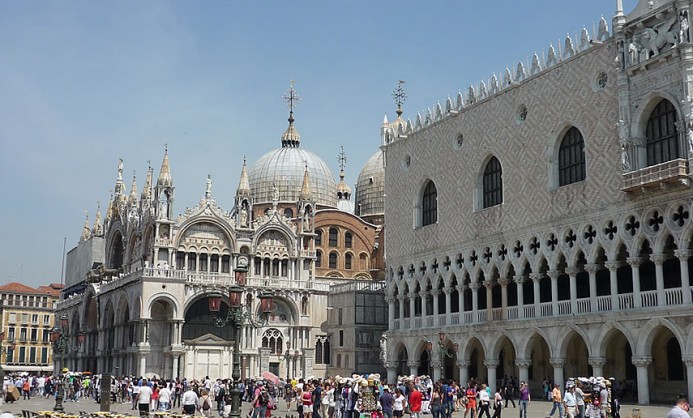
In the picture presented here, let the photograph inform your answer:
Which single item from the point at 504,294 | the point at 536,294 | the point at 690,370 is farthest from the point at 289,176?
the point at 690,370

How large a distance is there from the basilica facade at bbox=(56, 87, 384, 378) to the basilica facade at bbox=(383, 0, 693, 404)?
301 inches

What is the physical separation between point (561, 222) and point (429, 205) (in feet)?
33.6

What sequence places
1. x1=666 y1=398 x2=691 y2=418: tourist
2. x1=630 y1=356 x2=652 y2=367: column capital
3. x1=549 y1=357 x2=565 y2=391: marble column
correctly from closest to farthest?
1. x1=666 y1=398 x2=691 y2=418: tourist
2. x1=630 y1=356 x2=652 y2=367: column capital
3. x1=549 y1=357 x2=565 y2=391: marble column

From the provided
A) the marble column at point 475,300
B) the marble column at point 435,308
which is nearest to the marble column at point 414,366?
the marble column at point 435,308

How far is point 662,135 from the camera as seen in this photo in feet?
96.4

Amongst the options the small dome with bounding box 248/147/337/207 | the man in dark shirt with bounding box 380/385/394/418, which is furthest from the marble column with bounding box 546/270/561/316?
the small dome with bounding box 248/147/337/207

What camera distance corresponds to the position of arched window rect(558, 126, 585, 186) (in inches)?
1282

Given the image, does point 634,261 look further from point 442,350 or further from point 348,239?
point 348,239

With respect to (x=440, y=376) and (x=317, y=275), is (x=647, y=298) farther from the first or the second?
(x=317, y=275)

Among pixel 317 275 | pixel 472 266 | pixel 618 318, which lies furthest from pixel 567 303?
pixel 317 275

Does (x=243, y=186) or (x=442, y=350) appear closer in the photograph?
(x=442, y=350)

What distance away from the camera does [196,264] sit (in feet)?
158

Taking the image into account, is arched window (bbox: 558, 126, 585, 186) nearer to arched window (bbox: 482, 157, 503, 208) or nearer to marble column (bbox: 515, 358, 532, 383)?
arched window (bbox: 482, 157, 503, 208)

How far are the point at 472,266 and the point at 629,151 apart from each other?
33.9 feet
